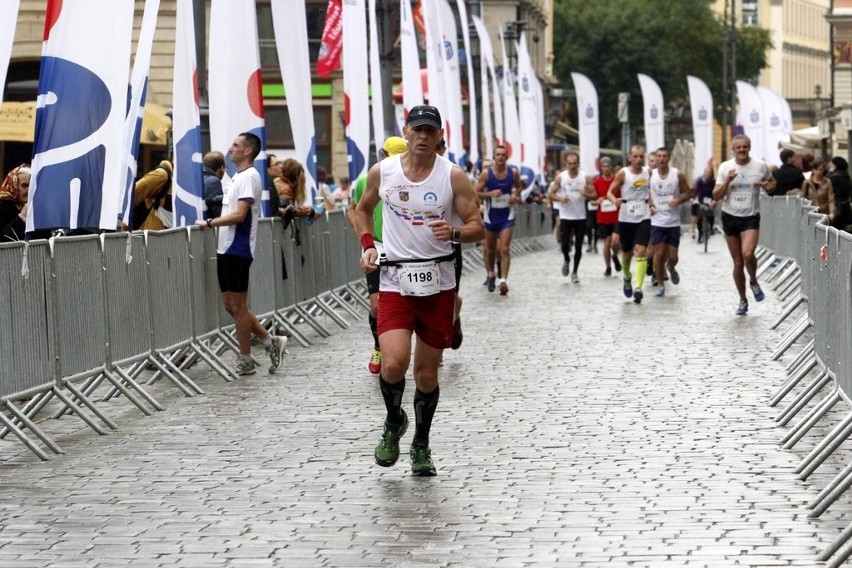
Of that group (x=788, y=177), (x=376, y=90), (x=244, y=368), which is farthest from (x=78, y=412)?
(x=788, y=177)

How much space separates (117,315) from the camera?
13.0m

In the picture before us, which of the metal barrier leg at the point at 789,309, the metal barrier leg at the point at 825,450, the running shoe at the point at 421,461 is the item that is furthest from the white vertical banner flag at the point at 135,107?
the metal barrier leg at the point at 825,450

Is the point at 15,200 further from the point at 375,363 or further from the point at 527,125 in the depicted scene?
the point at 527,125

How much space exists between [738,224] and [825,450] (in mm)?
11349

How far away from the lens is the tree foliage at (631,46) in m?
89.9

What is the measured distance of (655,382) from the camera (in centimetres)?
1421

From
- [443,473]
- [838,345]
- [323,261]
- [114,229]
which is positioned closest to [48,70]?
[114,229]

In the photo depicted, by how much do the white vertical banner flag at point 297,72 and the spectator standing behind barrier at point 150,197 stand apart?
3.21 metres

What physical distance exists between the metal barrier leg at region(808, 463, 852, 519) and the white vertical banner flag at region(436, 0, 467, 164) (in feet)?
74.4

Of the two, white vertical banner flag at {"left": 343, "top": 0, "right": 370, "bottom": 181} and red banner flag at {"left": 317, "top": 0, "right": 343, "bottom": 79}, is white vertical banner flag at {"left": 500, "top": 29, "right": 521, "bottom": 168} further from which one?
white vertical banner flag at {"left": 343, "top": 0, "right": 370, "bottom": 181}

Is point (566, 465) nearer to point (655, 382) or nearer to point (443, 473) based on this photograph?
point (443, 473)

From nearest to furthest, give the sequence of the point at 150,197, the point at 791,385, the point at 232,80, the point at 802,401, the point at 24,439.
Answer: the point at 24,439
the point at 802,401
the point at 791,385
the point at 150,197
the point at 232,80

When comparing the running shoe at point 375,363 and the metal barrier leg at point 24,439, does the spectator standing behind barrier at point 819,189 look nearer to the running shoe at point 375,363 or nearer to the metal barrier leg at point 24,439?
the running shoe at point 375,363

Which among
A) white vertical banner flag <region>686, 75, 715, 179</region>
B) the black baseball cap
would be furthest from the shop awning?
the black baseball cap
